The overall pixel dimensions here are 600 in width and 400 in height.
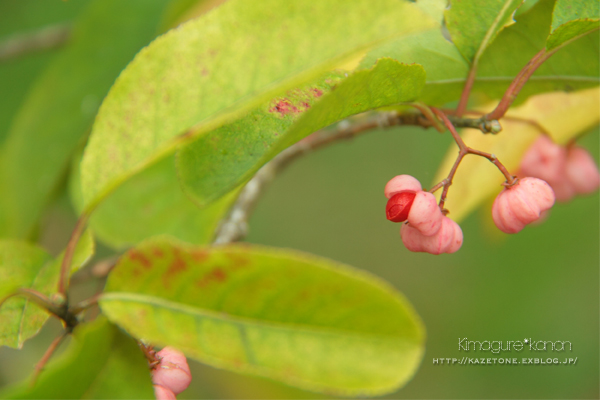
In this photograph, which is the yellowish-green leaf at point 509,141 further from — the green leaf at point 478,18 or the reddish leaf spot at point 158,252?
the reddish leaf spot at point 158,252

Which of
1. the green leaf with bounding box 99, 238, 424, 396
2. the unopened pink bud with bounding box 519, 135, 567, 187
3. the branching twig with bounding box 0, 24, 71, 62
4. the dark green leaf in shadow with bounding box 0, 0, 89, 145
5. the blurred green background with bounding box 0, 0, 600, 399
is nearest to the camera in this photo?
the green leaf with bounding box 99, 238, 424, 396

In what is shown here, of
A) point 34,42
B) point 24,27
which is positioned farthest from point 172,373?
point 24,27

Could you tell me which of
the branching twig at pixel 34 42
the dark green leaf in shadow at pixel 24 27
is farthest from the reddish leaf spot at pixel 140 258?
the dark green leaf in shadow at pixel 24 27

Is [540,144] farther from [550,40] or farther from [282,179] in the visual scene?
[282,179]

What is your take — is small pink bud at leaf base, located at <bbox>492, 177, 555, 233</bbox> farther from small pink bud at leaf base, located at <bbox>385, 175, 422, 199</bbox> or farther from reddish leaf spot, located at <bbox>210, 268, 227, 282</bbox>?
reddish leaf spot, located at <bbox>210, 268, 227, 282</bbox>

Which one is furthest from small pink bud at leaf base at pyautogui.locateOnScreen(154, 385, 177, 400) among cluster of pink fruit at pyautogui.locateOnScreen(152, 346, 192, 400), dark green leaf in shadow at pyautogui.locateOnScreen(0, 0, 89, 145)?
dark green leaf in shadow at pyautogui.locateOnScreen(0, 0, 89, 145)

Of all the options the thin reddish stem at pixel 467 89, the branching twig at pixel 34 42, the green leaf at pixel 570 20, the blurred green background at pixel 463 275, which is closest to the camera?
the green leaf at pixel 570 20

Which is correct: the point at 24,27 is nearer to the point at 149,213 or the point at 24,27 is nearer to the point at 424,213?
the point at 149,213
